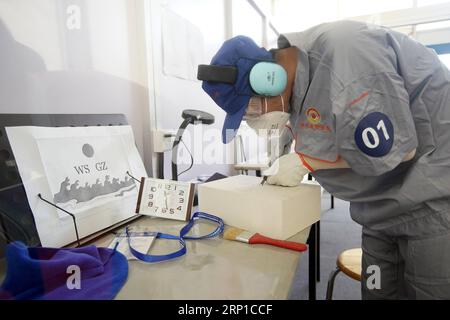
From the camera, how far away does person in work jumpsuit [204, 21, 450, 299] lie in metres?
0.62

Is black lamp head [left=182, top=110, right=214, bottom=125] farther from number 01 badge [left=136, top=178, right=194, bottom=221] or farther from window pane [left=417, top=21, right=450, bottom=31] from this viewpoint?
window pane [left=417, top=21, right=450, bottom=31]

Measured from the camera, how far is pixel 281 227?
745 mm

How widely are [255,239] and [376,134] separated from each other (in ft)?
1.23

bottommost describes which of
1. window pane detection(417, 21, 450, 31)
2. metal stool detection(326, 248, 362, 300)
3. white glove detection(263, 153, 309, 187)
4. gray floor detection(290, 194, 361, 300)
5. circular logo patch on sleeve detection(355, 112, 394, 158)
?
gray floor detection(290, 194, 361, 300)

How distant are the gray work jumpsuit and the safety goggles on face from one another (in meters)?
0.09

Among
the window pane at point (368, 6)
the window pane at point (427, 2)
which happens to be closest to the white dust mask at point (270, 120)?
the window pane at point (368, 6)

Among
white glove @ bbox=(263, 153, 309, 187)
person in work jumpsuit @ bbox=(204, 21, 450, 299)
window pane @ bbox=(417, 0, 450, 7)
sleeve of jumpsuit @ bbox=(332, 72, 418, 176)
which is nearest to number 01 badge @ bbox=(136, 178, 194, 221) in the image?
white glove @ bbox=(263, 153, 309, 187)

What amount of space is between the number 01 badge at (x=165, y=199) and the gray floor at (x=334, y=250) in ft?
1.90

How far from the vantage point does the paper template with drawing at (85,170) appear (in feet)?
2.32

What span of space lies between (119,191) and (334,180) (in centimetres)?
67

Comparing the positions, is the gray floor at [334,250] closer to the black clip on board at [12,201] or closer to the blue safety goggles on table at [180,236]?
the blue safety goggles on table at [180,236]

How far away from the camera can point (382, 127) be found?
2.00 feet

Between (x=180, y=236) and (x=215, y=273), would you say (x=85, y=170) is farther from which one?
(x=215, y=273)
